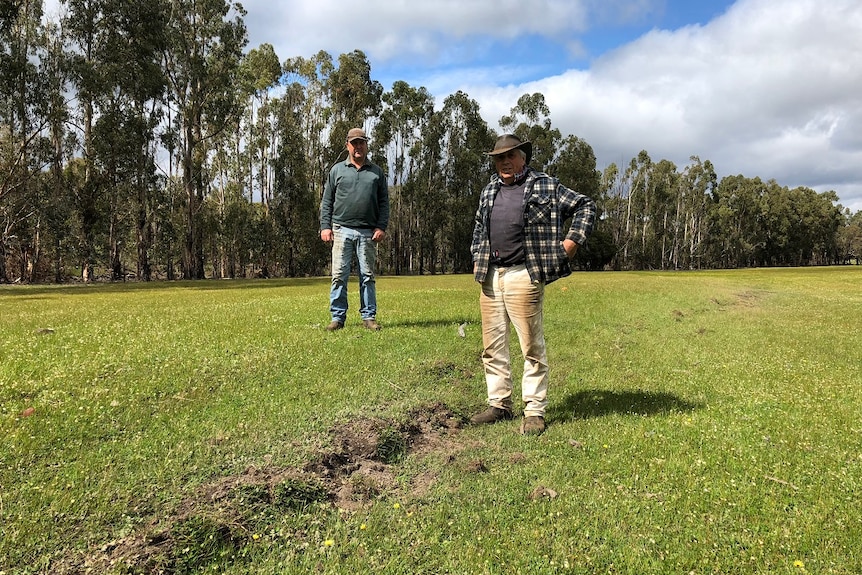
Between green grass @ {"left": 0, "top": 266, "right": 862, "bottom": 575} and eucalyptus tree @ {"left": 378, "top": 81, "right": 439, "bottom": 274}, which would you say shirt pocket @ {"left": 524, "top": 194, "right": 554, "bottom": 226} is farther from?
eucalyptus tree @ {"left": 378, "top": 81, "right": 439, "bottom": 274}

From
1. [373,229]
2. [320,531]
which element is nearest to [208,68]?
[373,229]

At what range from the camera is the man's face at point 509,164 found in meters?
5.47

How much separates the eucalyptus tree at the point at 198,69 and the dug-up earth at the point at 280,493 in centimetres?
4689

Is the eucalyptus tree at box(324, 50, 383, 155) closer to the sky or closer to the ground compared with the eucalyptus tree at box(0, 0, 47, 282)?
closer to the sky

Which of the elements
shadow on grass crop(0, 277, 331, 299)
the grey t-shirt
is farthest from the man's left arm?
shadow on grass crop(0, 277, 331, 299)

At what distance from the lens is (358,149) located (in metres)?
8.90

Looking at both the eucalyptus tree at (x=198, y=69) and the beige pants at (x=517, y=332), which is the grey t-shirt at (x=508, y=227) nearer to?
the beige pants at (x=517, y=332)

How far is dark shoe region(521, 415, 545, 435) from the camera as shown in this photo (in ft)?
17.0

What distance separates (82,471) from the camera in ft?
12.3

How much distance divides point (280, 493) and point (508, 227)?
136 inches

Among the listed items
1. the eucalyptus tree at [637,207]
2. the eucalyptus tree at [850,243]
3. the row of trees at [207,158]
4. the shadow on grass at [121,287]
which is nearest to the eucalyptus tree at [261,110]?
the row of trees at [207,158]

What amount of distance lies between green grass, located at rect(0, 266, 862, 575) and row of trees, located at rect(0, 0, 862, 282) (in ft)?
121

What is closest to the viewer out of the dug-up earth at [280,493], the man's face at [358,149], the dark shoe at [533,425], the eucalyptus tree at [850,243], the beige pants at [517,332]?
the dug-up earth at [280,493]

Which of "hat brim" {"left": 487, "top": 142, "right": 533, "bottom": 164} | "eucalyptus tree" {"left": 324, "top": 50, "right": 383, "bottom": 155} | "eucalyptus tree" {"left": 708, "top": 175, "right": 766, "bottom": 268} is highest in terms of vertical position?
"eucalyptus tree" {"left": 324, "top": 50, "right": 383, "bottom": 155}
